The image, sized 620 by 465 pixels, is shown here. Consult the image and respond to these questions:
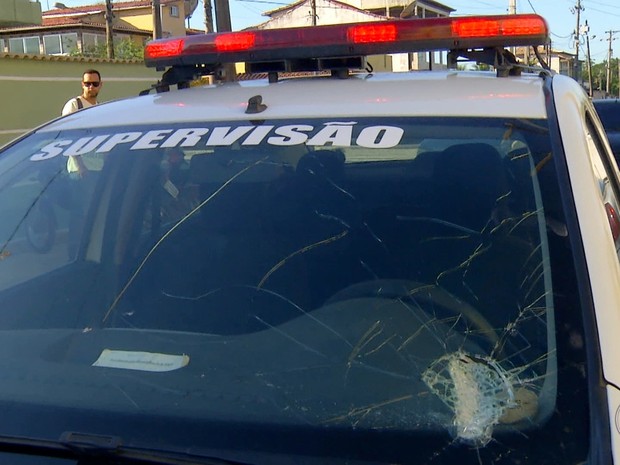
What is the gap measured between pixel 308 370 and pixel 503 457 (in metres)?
0.44

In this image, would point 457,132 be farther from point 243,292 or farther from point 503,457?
point 503,457

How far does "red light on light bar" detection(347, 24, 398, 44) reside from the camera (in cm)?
235

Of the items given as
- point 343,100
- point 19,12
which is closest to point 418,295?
point 343,100

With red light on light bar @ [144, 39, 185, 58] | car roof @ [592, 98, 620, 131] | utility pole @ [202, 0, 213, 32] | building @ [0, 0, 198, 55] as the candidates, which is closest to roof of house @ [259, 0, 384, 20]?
building @ [0, 0, 198, 55]

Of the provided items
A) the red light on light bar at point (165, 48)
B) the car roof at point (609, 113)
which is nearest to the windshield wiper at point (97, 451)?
the red light on light bar at point (165, 48)

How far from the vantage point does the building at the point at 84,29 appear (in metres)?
39.7

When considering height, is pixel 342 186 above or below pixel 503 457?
above

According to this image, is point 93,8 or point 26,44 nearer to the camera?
point 26,44

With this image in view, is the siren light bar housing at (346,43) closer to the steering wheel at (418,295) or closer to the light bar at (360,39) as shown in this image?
the light bar at (360,39)

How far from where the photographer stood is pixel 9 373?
170cm

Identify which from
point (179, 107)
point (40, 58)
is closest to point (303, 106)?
point (179, 107)

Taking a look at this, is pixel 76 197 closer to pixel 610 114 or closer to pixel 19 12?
pixel 610 114

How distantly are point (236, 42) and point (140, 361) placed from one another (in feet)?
3.82

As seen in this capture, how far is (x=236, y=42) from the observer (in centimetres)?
247
